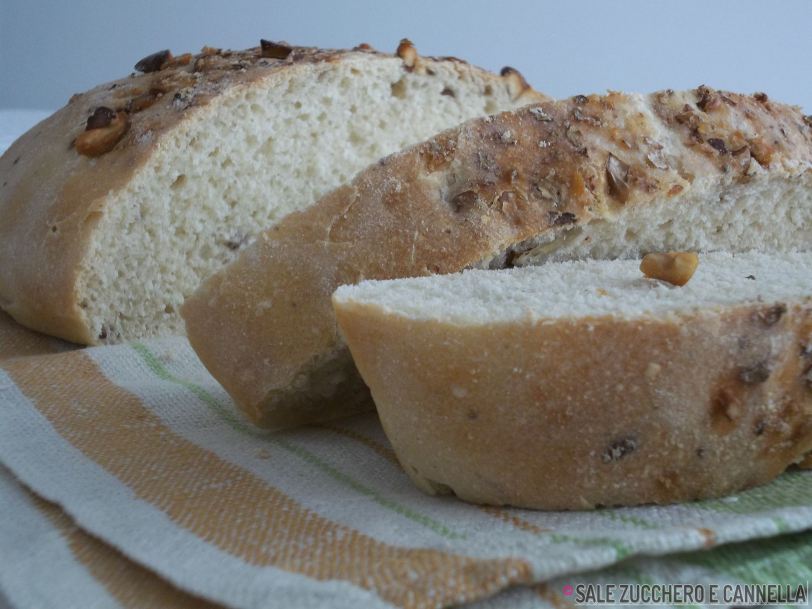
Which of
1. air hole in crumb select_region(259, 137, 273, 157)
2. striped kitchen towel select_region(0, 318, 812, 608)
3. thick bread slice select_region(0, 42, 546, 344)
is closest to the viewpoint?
striped kitchen towel select_region(0, 318, 812, 608)

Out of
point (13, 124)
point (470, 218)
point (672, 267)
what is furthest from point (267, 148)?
point (13, 124)

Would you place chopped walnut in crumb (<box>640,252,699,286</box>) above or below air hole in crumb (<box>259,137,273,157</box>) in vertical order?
below

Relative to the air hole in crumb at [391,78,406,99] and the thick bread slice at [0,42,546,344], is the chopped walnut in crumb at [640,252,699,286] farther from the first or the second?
the air hole in crumb at [391,78,406,99]

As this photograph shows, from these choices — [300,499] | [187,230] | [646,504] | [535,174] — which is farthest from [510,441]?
[187,230]

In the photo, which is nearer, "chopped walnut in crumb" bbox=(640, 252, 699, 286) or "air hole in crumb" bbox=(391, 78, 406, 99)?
"chopped walnut in crumb" bbox=(640, 252, 699, 286)

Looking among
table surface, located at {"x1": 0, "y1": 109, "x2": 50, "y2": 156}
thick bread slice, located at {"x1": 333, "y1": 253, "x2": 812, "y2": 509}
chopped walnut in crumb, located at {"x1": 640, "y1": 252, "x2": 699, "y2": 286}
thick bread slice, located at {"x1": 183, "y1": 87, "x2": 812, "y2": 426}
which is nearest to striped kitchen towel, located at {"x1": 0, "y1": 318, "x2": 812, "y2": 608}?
thick bread slice, located at {"x1": 333, "y1": 253, "x2": 812, "y2": 509}

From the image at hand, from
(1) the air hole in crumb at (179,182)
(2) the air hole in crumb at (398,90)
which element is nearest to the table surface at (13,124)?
(1) the air hole in crumb at (179,182)

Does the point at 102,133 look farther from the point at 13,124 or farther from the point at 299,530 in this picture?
the point at 13,124

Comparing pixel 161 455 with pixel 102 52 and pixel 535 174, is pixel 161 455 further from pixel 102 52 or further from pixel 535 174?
pixel 102 52
